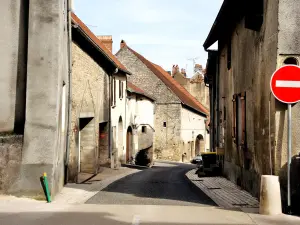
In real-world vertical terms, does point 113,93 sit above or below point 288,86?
above

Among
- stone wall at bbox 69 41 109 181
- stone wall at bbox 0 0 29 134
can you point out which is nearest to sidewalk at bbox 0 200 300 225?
stone wall at bbox 0 0 29 134

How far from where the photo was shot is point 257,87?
32.5ft

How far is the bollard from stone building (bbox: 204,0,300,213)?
0.41 m

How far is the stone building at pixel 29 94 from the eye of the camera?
908 centimetres

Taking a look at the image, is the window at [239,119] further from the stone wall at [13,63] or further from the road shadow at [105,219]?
the stone wall at [13,63]

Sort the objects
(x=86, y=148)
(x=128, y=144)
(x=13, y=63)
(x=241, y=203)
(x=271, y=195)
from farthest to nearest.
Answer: (x=128, y=144) < (x=86, y=148) < (x=13, y=63) < (x=241, y=203) < (x=271, y=195)

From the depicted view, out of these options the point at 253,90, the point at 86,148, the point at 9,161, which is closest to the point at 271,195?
the point at 253,90

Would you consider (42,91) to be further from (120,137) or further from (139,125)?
(139,125)

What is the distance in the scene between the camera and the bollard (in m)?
7.38

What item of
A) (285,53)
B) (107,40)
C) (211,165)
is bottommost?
(211,165)

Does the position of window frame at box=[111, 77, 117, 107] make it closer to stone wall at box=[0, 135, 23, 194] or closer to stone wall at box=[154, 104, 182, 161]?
stone wall at box=[0, 135, 23, 194]

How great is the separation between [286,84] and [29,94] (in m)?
5.08

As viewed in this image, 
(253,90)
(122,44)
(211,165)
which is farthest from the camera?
(122,44)

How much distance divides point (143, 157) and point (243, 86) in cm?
2297
